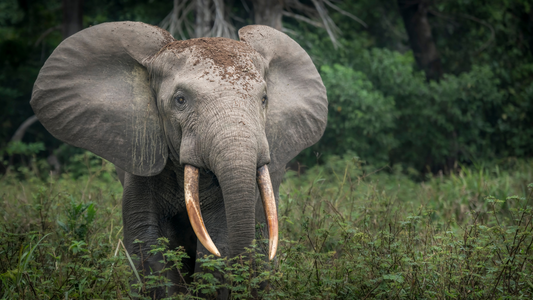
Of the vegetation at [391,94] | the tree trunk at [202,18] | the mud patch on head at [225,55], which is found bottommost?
the vegetation at [391,94]

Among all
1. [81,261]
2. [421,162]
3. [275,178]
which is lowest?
[421,162]

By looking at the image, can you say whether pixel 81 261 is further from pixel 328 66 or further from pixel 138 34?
pixel 328 66

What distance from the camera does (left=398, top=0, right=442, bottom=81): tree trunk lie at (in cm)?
1364

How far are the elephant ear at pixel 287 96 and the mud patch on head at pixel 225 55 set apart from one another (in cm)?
35

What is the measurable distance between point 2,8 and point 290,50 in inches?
453

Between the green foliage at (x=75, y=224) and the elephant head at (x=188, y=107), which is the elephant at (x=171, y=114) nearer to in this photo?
the elephant head at (x=188, y=107)

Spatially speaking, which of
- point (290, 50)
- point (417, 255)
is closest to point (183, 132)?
point (290, 50)

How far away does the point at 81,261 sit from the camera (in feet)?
13.2

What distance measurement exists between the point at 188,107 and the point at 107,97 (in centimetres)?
70

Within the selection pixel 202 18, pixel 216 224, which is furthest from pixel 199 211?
pixel 202 18

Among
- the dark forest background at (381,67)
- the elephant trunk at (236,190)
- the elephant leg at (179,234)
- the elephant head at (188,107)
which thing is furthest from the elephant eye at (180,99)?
the dark forest background at (381,67)

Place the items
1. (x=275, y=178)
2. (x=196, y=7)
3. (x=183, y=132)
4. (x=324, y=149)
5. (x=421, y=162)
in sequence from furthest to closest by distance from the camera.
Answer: (x=421, y=162) < (x=324, y=149) < (x=196, y=7) < (x=275, y=178) < (x=183, y=132)

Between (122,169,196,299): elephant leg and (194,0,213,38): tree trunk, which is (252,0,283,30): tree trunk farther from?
(122,169,196,299): elephant leg

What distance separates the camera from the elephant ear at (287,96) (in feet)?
13.1
